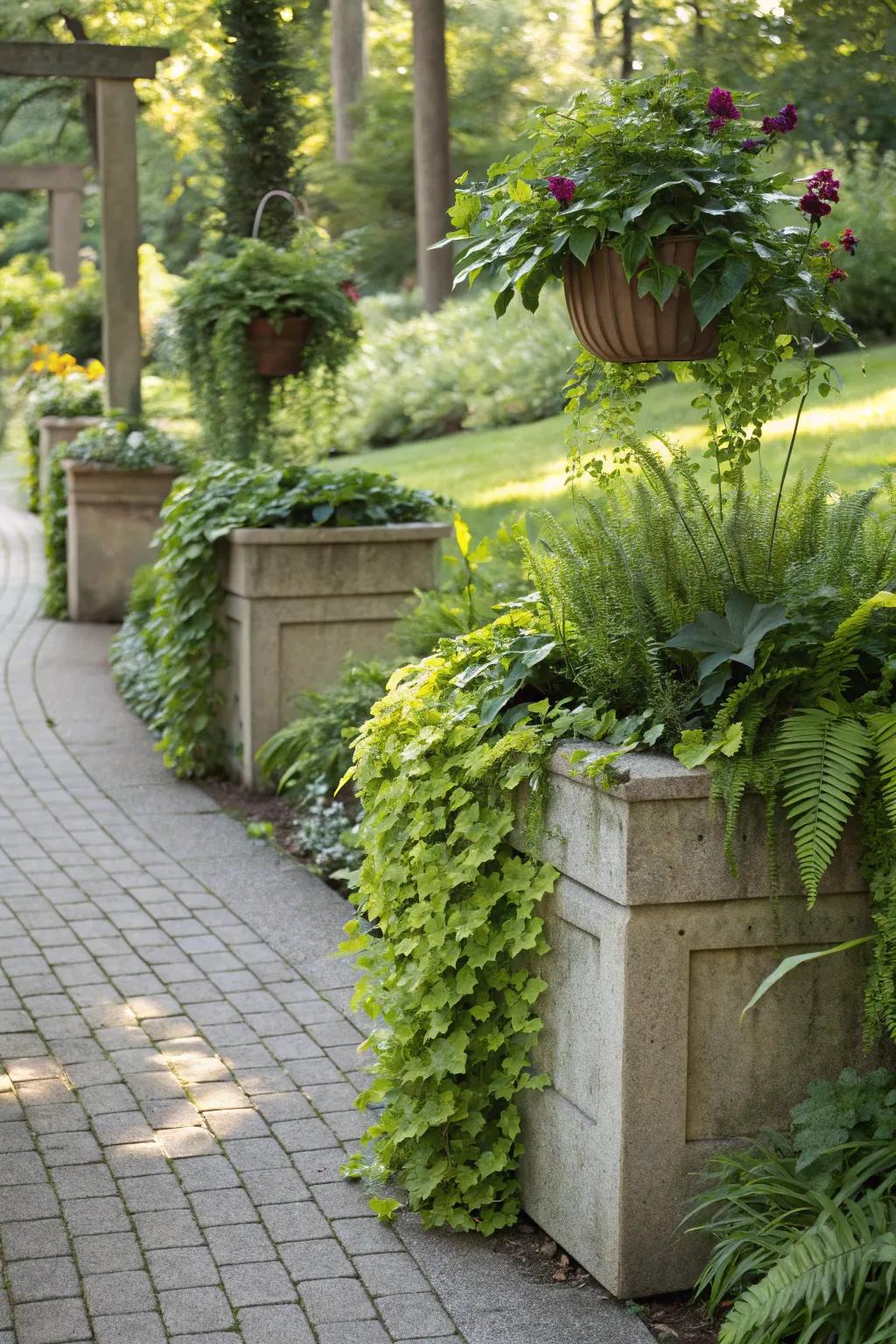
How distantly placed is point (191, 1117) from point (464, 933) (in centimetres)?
107

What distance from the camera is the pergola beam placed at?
11344mm

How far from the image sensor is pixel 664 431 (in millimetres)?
8844

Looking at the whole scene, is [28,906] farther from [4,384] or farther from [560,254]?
[4,384]

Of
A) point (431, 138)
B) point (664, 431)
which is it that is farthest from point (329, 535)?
point (431, 138)

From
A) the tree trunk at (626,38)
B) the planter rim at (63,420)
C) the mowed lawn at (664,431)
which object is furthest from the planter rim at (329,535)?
the tree trunk at (626,38)

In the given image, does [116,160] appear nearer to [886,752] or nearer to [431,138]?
[431,138]

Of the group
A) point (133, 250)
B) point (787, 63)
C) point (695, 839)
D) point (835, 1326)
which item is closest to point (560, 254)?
point (695, 839)

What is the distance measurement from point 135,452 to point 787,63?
4.88m

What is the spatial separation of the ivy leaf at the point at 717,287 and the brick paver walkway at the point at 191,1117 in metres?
1.99

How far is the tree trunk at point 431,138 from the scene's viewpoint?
18875 millimetres

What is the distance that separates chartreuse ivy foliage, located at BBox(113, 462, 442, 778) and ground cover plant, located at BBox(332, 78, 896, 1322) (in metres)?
3.37

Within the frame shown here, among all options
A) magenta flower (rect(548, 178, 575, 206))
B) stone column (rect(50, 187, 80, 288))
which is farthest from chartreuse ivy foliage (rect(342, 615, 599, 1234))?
stone column (rect(50, 187, 80, 288))

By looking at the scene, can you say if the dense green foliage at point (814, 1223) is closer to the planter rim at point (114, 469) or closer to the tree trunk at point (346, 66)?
the planter rim at point (114, 469)

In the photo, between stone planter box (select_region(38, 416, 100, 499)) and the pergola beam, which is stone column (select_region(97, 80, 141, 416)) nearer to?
the pergola beam
